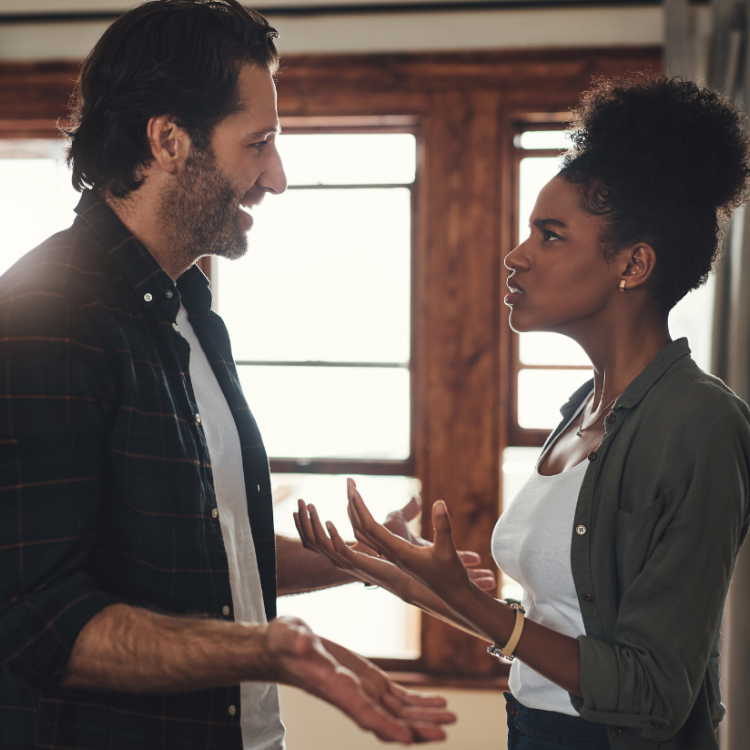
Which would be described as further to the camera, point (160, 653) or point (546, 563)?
point (546, 563)

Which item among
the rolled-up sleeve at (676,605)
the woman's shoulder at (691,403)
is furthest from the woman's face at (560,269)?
the rolled-up sleeve at (676,605)

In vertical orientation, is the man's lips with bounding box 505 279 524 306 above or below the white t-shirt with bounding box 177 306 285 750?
above

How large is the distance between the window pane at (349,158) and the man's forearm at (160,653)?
227cm

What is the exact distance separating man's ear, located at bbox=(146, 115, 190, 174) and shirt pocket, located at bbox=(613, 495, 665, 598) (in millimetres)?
943

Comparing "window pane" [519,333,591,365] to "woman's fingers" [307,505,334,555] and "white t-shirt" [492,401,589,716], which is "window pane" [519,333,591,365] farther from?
"woman's fingers" [307,505,334,555]

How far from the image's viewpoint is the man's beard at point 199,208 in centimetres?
124

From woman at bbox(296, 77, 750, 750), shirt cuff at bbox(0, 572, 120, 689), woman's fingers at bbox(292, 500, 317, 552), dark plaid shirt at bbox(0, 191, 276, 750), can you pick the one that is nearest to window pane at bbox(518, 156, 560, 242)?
woman at bbox(296, 77, 750, 750)

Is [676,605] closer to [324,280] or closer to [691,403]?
[691,403]

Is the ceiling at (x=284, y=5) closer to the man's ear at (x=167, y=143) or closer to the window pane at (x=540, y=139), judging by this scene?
the window pane at (x=540, y=139)

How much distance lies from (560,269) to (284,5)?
195 centimetres

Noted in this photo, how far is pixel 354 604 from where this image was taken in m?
3.12

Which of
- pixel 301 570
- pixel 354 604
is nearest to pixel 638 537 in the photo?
pixel 301 570

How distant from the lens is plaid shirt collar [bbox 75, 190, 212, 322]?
1.13m

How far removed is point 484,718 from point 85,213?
2.31m
